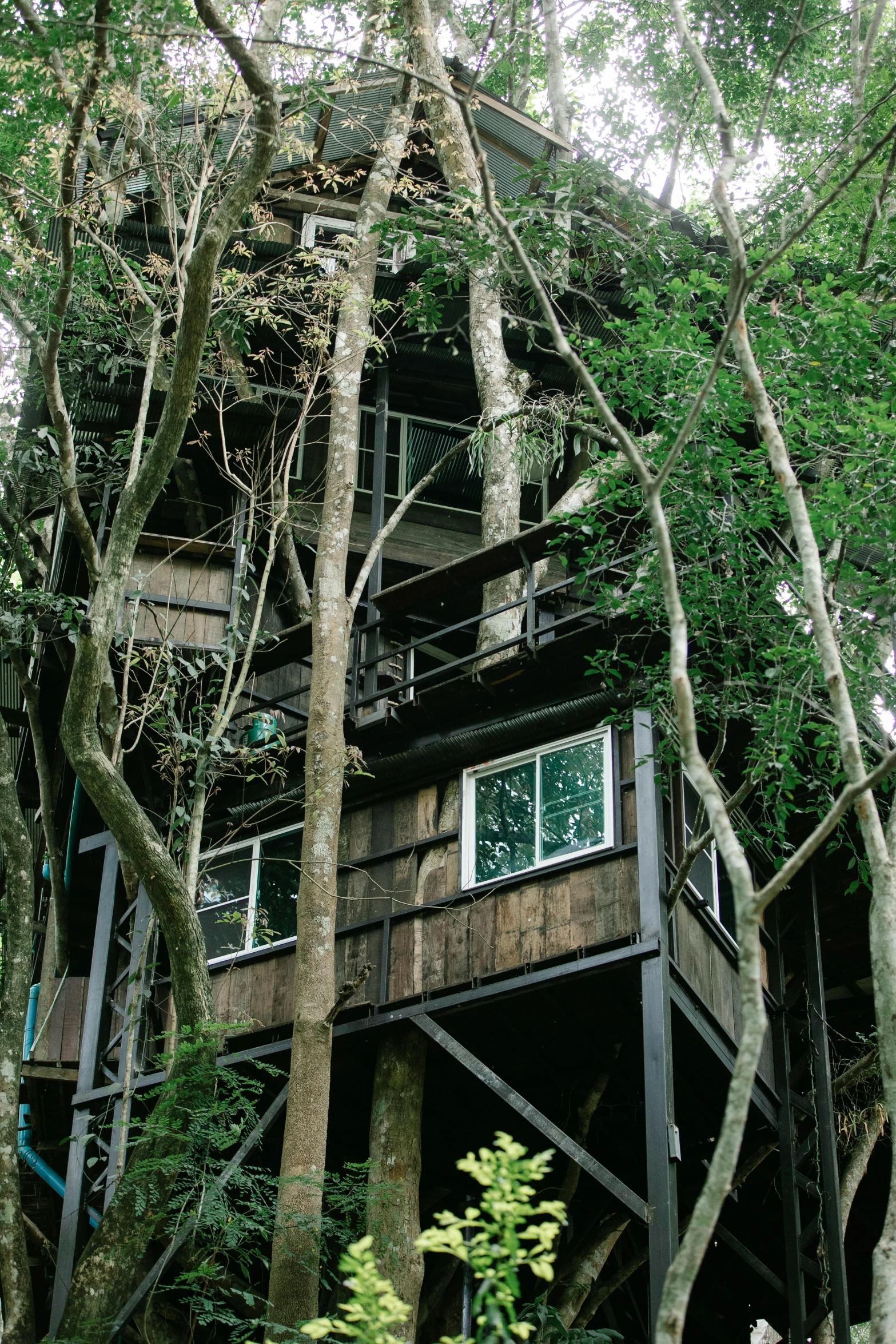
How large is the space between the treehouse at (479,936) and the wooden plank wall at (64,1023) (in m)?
0.04

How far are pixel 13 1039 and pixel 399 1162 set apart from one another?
395cm

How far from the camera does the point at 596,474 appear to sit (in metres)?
12.7

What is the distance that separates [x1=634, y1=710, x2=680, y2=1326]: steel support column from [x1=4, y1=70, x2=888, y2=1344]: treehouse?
0.08ft

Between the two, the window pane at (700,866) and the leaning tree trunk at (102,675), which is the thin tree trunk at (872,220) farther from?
the leaning tree trunk at (102,675)

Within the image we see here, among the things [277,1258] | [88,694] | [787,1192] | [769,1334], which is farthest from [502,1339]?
[769,1334]

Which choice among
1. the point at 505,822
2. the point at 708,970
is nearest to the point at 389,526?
the point at 505,822

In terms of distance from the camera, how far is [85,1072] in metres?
14.6

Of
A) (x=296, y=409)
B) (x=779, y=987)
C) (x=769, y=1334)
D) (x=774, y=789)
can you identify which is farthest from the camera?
(x=769, y=1334)

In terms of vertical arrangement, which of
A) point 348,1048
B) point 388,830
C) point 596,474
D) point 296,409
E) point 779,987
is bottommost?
point 348,1048

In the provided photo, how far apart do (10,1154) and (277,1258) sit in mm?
3527

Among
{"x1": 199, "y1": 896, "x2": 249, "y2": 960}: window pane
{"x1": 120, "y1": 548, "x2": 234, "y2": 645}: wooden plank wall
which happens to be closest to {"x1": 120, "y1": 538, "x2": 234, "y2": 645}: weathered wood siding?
{"x1": 120, "y1": 548, "x2": 234, "y2": 645}: wooden plank wall

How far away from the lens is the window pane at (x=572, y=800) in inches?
492

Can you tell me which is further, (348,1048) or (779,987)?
(779,987)

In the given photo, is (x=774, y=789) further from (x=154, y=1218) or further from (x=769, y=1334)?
(x=769, y=1334)
